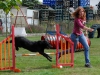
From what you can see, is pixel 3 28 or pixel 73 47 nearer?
pixel 73 47

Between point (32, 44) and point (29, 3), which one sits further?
point (29, 3)

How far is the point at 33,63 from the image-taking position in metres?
10.7

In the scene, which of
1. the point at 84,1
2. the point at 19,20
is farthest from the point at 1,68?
the point at 84,1

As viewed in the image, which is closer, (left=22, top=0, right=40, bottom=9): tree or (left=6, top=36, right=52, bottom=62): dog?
(left=6, top=36, right=52, bottom=62): dog

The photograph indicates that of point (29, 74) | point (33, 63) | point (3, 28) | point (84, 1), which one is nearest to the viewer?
point (29, 74)

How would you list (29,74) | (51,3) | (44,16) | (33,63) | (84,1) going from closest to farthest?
(29,74)
(33,63)
(84,1)
(51,3)
(44,16)

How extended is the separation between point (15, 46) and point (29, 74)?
138 cm

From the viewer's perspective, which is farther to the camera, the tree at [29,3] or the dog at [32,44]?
the tree at [29,3]

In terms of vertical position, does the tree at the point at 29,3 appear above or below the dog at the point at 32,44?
above

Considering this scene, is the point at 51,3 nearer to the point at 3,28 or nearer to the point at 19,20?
the point at 19,20

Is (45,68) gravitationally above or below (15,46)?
below

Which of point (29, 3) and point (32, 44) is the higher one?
point (29, 3)

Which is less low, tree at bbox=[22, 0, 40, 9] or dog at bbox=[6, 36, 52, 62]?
tree at bbox=[22, 0, 40, 9]

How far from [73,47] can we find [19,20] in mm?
30737
